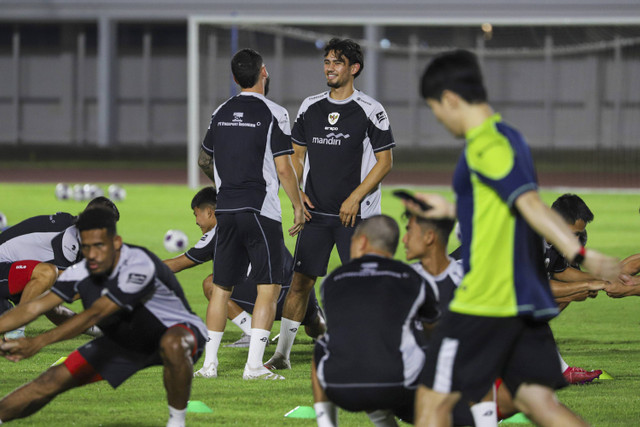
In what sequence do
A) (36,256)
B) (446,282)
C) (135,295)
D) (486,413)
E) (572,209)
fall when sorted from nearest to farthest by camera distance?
1. (486,413)
2. (135,295)
3. (446,282)
4. (572,209)
5. (36,256)

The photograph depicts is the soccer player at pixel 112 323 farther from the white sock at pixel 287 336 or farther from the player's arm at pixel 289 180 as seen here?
the white sock at pixel 287 336

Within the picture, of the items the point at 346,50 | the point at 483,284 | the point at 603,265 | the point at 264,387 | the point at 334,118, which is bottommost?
the point at 264,387

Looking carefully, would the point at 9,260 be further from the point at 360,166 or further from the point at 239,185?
the point at 360,166

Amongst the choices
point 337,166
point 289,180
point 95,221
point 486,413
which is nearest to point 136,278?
point 95,221

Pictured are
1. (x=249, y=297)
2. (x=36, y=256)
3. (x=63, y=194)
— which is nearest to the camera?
(x=36, y=256)

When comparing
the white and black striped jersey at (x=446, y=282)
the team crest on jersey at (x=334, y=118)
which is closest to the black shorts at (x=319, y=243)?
the team crest on jersey at (x=334, y=118)

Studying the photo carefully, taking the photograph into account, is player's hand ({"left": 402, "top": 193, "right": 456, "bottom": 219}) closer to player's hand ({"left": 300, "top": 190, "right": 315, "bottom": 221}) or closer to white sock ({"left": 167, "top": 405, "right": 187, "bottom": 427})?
white sock ({"left": 167, "top": 405, "right": 187, "bottom": 427})

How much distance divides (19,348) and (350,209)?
116 inches

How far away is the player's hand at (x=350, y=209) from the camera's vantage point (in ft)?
22.8

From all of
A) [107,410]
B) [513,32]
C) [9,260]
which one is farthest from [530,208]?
[513,32]

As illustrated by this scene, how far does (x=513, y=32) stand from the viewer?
2808 cm

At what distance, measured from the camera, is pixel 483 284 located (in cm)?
380

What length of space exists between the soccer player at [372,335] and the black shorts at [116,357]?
0.82 metres

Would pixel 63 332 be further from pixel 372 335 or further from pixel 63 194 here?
pixel 63 194
